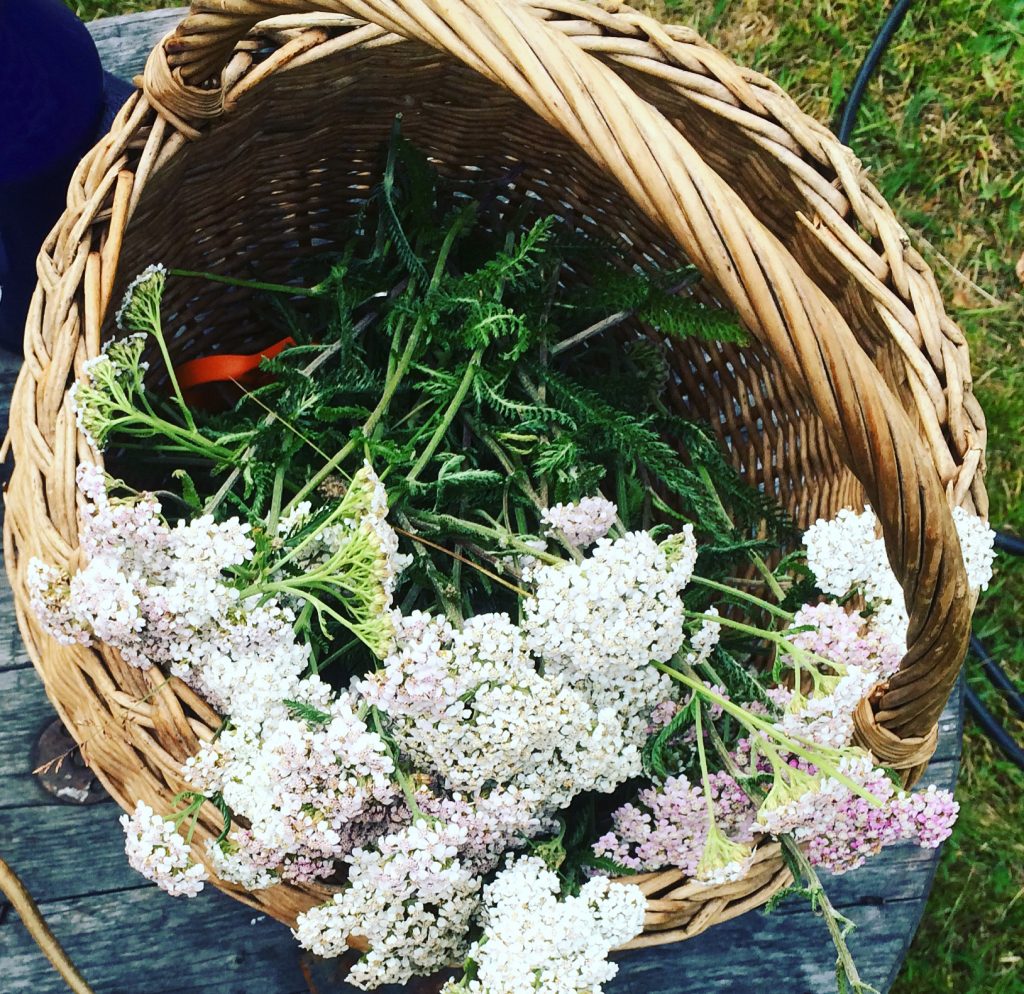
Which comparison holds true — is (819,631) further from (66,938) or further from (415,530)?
(66,938)

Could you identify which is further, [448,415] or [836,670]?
[448,415]

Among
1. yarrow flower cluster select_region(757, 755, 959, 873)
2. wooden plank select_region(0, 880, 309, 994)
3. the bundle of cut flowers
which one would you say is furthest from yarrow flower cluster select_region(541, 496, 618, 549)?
wooden plank select_region(0, 880, 309, 994)

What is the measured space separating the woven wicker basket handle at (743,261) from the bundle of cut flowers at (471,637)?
3.2 inches

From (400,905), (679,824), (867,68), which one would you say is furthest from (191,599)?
(867,68)

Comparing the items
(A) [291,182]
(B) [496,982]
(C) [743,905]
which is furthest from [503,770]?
(A) [291,182]

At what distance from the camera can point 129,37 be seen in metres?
1.14

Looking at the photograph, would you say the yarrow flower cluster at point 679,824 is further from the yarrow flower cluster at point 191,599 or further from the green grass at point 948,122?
the green grass at point 948,122

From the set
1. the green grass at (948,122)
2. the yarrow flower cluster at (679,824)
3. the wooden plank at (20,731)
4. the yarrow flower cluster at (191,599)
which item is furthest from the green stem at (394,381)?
the green grass at (948,122)

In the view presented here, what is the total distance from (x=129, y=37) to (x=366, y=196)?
385mm

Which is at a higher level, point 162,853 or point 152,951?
point 162,853

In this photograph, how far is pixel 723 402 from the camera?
1.03 meters

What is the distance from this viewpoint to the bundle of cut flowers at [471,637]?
0.64m

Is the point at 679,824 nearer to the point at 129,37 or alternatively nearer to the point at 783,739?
the point at 783,739

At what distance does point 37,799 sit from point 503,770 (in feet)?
1.97
